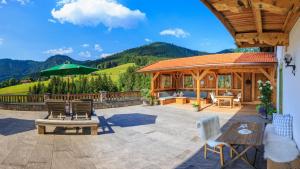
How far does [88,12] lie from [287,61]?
45.3m

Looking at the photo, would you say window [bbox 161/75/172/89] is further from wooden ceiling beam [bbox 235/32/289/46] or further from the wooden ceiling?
wooden ceiling beam [bbox 235/32/289/46]

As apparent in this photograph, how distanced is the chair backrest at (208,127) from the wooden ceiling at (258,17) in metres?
1.77

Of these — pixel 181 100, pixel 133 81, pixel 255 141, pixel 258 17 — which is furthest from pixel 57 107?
pixel 133 81

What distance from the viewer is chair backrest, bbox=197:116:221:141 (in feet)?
14.5

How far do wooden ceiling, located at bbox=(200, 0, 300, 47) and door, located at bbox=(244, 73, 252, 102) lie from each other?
834 centimetres

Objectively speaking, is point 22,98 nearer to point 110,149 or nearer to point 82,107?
point 82,107

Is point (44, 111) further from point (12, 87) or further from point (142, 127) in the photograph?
point (12, 87)

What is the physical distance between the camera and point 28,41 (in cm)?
15962

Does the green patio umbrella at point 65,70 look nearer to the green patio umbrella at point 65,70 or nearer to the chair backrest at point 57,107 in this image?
the green patio umbrella at point 65,70

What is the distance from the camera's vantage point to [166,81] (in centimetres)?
1712

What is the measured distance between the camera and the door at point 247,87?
13.8m

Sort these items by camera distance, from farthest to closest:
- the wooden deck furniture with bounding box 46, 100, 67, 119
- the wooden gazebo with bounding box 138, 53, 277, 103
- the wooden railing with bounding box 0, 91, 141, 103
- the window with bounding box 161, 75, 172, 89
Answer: the window with bounding box 161, 75, 172, 89
the wooden railing with bounding box 0, 91, 141, 103
the wooden gazebo with bounding box 138, 53, 277, 103
the wooden deck furniture with bounding box 46, 100, 67, 119

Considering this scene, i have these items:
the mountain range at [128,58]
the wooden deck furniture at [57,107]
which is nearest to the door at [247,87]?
the mountain range at [128,58]

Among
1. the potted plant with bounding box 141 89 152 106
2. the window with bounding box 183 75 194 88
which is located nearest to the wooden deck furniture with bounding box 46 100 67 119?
the potted plant with bounding box 141 89 152 106
